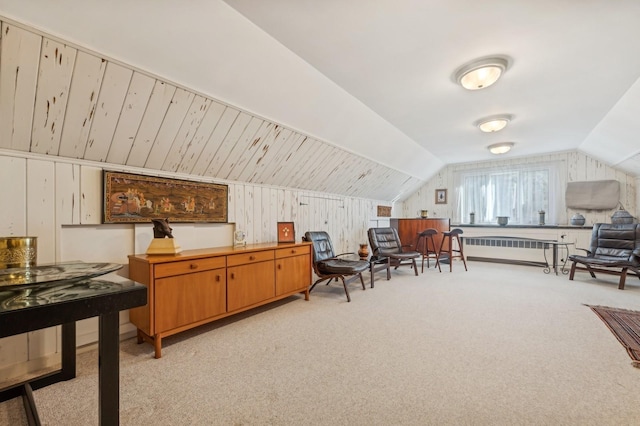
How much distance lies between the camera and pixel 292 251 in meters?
3.74

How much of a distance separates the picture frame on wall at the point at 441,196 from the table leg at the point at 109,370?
25.8 feet

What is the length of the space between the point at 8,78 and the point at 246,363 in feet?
8.61

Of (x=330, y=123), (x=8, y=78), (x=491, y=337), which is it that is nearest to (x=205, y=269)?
(x=8, y=78)

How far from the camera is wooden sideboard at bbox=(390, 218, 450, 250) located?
21.1 feet

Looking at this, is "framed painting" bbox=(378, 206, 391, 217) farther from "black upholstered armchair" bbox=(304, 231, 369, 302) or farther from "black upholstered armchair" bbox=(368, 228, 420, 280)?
"black upholstered armchair" bbox=(304, 231, 369, 302)

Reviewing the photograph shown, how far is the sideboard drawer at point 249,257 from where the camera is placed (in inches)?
117

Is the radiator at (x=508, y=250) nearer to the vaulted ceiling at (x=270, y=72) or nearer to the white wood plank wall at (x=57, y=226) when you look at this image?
the vaulted ceiling at (x=270, y=72)

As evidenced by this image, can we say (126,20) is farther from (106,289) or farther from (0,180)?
(106,289)

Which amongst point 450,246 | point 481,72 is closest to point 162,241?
point 481,72

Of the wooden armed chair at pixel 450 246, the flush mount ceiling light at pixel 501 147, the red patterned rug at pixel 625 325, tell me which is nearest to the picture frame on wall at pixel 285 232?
the red patterned rug at pixel 625 325

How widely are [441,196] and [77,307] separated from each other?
8020 millimetres

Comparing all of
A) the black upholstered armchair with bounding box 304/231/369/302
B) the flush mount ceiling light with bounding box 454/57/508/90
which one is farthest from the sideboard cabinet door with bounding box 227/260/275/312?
the flush mount ceiling light with bounding box 454/57/508/90

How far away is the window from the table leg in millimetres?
7808

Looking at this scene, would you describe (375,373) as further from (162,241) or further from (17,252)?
(17,252)
